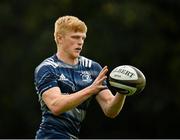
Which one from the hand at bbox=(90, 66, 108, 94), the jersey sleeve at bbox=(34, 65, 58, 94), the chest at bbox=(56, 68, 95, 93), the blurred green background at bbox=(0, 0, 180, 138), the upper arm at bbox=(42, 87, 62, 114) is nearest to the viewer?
the hand at bbox=(90, 66, 108, 94)

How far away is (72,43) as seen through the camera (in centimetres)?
816

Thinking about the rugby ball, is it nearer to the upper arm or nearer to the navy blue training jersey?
the navy blue training jersey

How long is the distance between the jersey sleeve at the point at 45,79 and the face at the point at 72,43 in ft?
0.85

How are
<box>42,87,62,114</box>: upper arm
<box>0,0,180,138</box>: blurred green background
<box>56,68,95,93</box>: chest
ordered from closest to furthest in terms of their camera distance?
<box>42,87,62,114</box>: upper arm, <box>56,68,95,93</box>: chest, <box>0,0,180,138</box>: blurred green background

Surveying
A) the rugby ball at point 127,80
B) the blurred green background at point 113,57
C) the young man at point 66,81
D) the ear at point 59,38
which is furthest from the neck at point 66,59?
the blurred green background at point 113,57

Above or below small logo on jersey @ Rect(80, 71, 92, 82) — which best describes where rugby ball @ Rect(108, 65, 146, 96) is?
above

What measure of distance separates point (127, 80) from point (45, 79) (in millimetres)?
786

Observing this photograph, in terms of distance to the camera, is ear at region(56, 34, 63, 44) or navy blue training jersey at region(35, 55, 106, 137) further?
ear at region(56, 34, 63, 44)

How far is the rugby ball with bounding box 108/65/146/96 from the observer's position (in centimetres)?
788

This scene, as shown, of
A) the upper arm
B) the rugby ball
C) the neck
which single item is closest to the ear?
the neck

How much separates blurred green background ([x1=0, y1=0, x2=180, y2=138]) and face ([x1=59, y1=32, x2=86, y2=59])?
1537 centimetres

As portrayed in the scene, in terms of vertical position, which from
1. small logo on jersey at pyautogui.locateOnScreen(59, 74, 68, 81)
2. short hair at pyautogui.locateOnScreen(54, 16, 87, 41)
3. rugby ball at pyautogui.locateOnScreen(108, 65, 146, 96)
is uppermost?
short hair at pyautogui.locateOnScreen(54, 16, 87, 41)

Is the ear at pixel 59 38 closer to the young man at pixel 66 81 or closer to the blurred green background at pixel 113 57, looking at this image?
the young man at pixel 66 81
